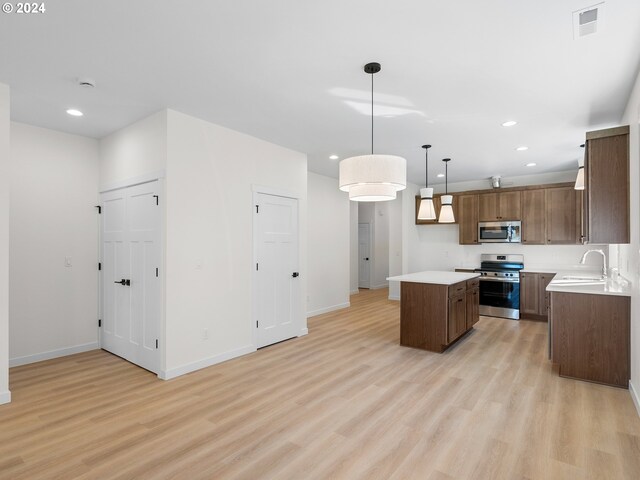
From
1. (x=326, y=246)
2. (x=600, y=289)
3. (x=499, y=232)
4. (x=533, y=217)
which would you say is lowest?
(x=600, y=289)

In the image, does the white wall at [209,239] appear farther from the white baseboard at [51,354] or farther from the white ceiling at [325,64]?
the white baseboard at [51,354]

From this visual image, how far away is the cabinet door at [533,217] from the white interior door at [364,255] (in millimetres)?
4787

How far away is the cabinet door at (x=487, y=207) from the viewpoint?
265 inches

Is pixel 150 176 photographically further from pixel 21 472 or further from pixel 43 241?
pixel 21 472

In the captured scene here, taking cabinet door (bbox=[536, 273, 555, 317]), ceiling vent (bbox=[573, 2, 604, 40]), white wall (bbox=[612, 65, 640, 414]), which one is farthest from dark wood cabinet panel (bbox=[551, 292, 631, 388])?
cabinet door (bbox=[536, 273, 555, 317])

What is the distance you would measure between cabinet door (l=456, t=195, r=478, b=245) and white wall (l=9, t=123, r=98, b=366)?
20.7 ft

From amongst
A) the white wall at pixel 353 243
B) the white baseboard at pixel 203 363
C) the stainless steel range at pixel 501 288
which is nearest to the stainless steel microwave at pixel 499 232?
the stainless steel range at pixel 501 288

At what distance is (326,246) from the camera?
687 cm

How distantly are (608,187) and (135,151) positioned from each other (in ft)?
15.7

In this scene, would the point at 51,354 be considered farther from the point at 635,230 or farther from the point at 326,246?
the point at 635,230

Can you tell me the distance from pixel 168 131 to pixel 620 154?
14.1 feet

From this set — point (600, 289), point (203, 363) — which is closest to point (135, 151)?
point (203, 363)

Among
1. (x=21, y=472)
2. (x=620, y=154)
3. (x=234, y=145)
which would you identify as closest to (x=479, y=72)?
(x=620, y=154)

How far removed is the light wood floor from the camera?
84.0 inches
